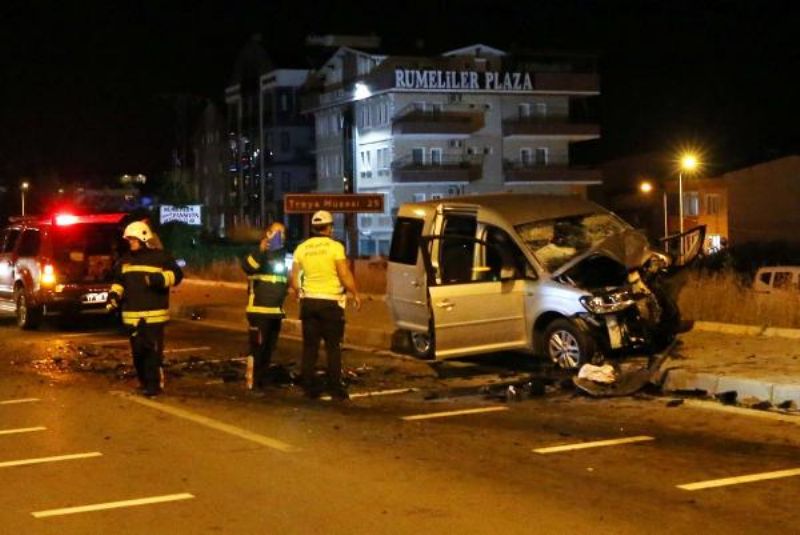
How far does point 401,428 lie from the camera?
9.63 m

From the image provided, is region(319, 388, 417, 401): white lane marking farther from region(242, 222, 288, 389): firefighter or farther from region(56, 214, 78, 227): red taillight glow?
region(56, 214, 78, 227): red taillight glow

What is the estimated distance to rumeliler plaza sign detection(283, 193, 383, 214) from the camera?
2277cm

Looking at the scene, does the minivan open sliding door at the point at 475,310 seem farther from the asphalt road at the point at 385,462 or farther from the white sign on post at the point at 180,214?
the white sign on post at the point at 180,214

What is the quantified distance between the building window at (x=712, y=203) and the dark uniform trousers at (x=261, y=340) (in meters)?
53.9

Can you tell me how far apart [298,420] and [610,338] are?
12.1 ft

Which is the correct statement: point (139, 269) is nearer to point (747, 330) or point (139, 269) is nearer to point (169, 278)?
point (169, 278)

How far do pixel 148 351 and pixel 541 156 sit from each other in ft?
195

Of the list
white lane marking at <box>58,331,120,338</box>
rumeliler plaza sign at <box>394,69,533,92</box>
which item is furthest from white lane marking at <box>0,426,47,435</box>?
rumeliler plaza sign at <box>394,69,533,92</box>

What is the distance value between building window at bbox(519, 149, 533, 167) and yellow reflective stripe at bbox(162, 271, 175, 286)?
2300 inches

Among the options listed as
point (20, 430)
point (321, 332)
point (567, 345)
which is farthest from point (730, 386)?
point (20, 430)

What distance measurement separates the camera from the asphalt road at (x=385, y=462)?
21.8 feet

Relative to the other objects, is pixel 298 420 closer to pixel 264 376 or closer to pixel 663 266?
pixel 264 376

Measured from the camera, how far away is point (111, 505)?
23.2ft

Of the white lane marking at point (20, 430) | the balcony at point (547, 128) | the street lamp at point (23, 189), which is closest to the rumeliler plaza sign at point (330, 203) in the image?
the white lane marking at point (20, 430)
